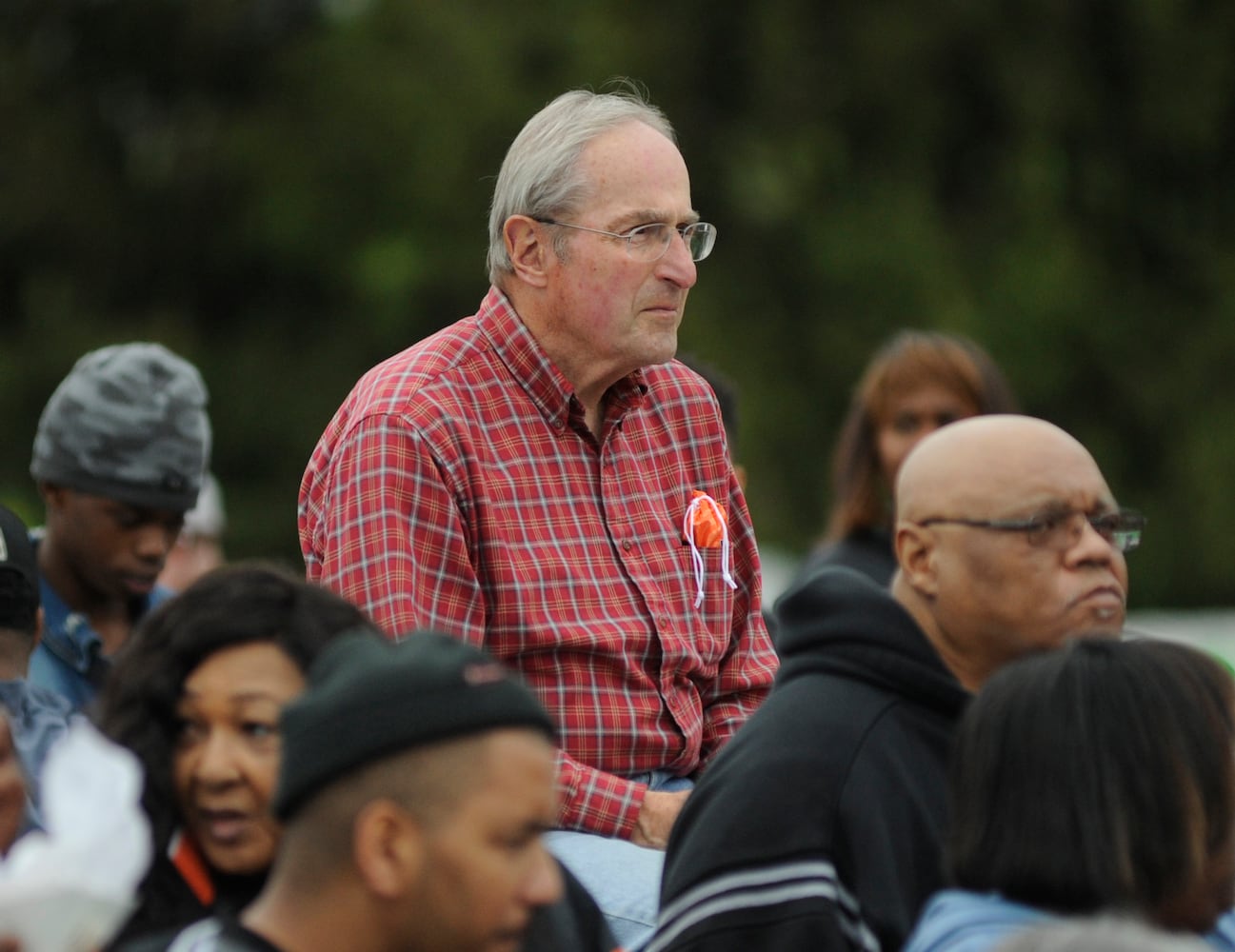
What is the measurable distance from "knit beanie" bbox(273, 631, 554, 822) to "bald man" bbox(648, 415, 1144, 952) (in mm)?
780

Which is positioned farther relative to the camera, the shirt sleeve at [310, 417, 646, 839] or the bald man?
the shirt sleeve at [310, 417, 646, 839]

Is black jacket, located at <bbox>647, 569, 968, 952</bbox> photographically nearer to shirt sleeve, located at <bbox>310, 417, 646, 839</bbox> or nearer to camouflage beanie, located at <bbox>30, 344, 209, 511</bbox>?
shirt sleeve, located at <bbox>310, 417, 646, 839</bbox>

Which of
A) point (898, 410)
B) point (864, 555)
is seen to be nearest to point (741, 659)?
point (864, 555)

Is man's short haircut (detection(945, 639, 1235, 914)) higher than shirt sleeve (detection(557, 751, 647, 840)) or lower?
higher

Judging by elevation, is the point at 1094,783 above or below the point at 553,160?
below

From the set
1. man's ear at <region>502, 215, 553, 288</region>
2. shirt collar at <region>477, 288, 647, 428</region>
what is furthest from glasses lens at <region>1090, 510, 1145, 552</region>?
man's ear at <region>502, 215, 553, 288</region>

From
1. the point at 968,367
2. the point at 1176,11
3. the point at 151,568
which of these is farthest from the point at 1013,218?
the point at 151,568

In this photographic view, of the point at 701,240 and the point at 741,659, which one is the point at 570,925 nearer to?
the point at 741,659

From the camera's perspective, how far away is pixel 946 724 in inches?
128

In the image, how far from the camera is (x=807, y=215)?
1653 centimetres

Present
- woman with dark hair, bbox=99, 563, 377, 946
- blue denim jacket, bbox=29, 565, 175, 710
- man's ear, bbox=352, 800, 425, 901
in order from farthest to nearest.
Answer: blue denim jacket, bbox=29, 565, 175, 710 < woman with dark hair, bbox=99, 563, 377, 946 < man's ear, bbox=352, 800, 425, 901

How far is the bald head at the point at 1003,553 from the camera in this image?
3439 mm

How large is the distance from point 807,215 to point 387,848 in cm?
1453

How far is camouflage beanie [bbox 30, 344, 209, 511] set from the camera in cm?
479
